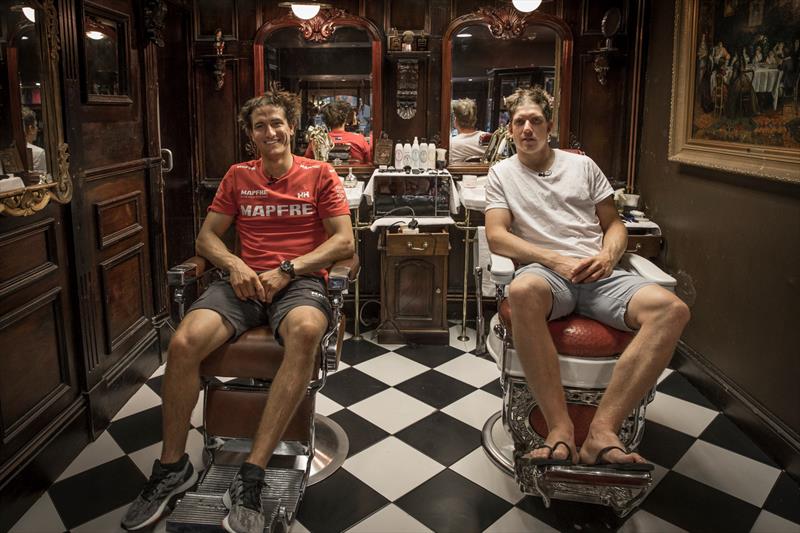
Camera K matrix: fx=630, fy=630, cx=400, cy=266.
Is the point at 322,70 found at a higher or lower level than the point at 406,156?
higher

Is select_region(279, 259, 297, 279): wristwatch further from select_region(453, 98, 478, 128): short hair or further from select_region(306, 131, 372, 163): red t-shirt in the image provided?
select_region(453, 98, 478, 128): short hair

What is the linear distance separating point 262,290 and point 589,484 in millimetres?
1341

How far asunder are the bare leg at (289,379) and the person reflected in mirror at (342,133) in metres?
2.08

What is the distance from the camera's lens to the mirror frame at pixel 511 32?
3934 millimetres

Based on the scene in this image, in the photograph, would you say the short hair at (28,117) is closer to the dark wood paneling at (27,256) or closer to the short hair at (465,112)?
the dark wood paneling at (27,256)

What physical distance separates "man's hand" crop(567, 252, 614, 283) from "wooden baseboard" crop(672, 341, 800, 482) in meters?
0.96

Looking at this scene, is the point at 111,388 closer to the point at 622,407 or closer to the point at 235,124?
the point at 235,124

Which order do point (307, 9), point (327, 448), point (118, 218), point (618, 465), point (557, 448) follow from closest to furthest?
1. point (618, 465)
2. point (557, 448)
3. point (327, 448)
4. point (118, 218)
5. point (307, 9)

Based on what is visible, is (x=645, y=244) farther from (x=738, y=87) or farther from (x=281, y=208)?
(x=281, y=208)

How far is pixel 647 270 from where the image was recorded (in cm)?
247

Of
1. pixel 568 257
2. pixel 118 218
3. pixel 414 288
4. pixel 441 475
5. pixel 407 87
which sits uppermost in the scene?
pixel 407 87

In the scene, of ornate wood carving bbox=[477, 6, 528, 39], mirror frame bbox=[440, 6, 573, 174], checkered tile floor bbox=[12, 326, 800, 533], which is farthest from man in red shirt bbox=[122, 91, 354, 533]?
→ ornate wood carving bbox=[477, 6, 528, 39]

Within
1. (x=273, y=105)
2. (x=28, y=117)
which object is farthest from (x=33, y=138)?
(x=273, y=105)

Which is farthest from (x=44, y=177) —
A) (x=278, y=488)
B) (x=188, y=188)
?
(x=188, y=188)
